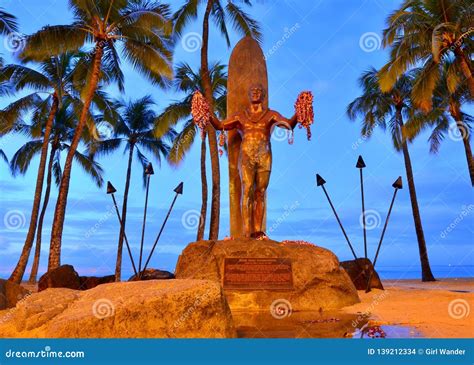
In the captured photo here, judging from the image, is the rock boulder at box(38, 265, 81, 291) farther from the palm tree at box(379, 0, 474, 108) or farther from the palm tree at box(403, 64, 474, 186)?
the palm tree at box(403, 64, 474, 186)

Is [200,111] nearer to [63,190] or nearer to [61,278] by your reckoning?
[61,278]

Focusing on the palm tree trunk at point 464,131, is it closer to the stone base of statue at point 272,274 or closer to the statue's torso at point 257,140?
the statue's torso at point 257,140

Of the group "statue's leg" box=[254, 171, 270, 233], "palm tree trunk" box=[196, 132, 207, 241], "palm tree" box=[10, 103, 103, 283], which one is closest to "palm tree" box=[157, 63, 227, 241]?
"palm tree trunk" box=[196, 132, 207, 241]

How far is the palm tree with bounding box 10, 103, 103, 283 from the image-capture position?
25906mm

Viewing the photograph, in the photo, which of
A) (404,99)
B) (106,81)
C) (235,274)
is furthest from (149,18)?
(404,99)

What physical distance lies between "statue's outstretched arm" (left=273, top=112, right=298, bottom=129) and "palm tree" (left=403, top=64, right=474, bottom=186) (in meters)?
13.3

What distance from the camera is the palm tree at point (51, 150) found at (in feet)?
85.0

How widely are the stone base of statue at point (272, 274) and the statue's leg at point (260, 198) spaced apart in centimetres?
80

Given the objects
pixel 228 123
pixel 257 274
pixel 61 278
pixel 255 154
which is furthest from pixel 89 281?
pixel 257 274

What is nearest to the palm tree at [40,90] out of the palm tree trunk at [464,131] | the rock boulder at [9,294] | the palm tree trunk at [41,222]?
the palm tree trunk at [41,222]

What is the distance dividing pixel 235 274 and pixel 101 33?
11.9 m

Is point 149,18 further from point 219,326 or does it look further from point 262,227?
point 219,326

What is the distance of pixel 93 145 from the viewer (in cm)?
2692

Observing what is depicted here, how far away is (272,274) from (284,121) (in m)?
2.86
